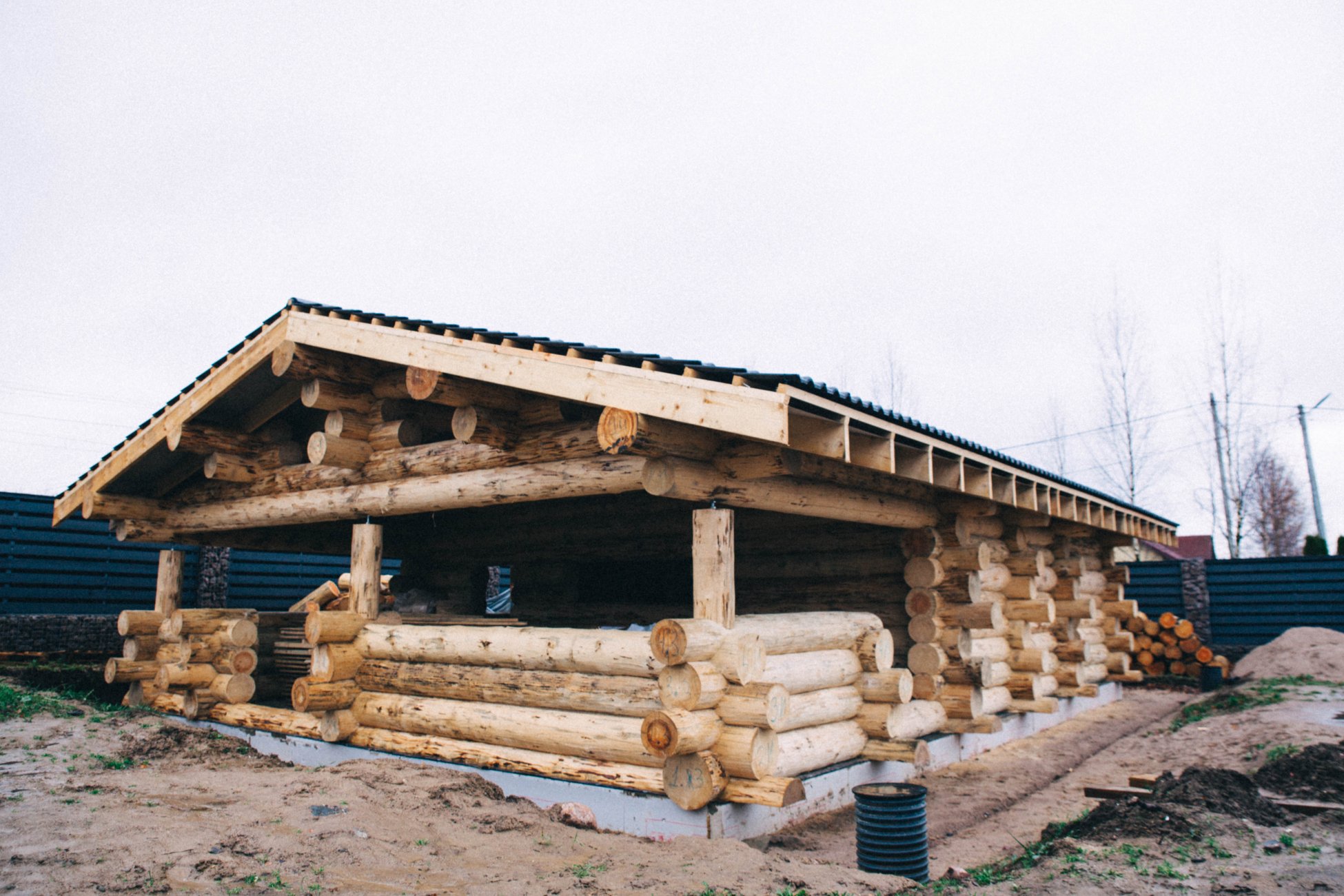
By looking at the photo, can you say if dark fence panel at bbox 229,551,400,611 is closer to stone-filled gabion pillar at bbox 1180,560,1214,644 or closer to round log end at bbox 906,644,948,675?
round log end at bbox 906,644,948,675

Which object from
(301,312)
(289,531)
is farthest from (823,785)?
(289,531)

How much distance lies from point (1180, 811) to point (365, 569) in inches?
279

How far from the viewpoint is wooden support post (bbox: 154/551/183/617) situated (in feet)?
33.1

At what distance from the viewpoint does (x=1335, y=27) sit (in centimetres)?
1518

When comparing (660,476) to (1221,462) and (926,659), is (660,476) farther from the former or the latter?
(1221,462)

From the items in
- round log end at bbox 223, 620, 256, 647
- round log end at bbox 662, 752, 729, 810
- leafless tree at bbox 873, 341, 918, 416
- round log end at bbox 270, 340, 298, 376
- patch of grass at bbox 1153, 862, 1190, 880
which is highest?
leafless tree at bbox 873, 341, 918, 416

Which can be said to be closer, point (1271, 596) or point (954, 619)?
point (954, 619)

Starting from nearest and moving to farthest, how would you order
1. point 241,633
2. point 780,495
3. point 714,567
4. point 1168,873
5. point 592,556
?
point 1168,873, point 714,567, point 780,495, point 241,633, point 592,556

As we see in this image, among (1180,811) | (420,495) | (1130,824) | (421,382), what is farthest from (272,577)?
(1180,811)

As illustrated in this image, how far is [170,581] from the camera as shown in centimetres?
1019

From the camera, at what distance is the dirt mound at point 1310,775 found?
6.13 m

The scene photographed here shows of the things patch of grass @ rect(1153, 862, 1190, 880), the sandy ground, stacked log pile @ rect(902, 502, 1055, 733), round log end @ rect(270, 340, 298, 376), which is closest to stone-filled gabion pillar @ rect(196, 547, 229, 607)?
the sandy ground

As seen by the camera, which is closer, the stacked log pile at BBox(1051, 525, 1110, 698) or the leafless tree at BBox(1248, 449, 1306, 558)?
the stacked log pile at BBox(1051, 525, 1110, 698)

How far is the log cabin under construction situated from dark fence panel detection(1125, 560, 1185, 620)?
20.0 feet
